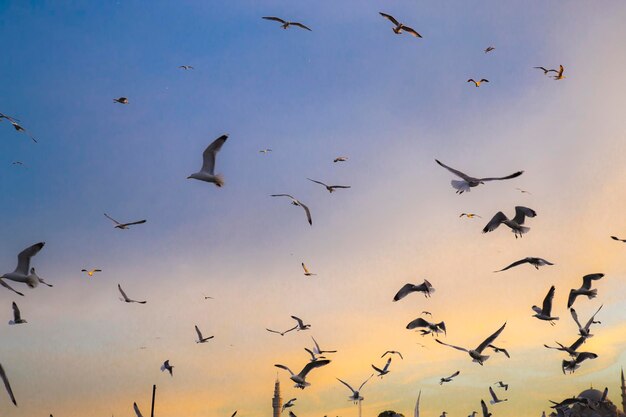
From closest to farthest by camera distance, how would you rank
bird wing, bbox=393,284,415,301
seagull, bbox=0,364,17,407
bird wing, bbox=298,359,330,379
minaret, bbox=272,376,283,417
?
1. seagull, bbox=0,364,17,407
2. bird wing, bbox=393,284,415,301
3. bird wing, bbox=298,359,330,379
4. minaret, bbox=272,376,283,417

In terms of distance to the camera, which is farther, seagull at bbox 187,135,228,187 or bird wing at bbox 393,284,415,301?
bird wing at bbox 393,284,415,301

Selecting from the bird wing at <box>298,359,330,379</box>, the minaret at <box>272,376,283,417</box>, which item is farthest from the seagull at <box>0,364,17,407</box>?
the minaret at <box>272,376,283,417</box>

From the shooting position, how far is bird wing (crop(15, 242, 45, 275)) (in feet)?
61.0

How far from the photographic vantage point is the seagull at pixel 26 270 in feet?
61.1

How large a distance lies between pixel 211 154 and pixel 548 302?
11938 mm

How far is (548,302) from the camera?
66.2ft

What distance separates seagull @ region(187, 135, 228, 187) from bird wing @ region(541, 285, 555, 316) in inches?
443

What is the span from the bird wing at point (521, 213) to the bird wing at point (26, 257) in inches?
569

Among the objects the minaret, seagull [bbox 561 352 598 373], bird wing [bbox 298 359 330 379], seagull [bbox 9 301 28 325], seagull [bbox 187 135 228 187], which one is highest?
seagull [bbox 187 135 228 187]

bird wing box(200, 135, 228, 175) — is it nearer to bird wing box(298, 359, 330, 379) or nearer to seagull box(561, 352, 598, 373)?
bird wing box(298, 359, 330, 379)

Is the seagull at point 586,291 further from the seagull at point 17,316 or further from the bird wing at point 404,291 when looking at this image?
the seagull at point 17,316

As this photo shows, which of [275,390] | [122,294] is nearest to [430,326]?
[122,294]

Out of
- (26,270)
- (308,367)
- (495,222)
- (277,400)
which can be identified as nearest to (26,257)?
(26,270)

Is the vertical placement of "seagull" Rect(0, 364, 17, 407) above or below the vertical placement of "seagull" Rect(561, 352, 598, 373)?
above
